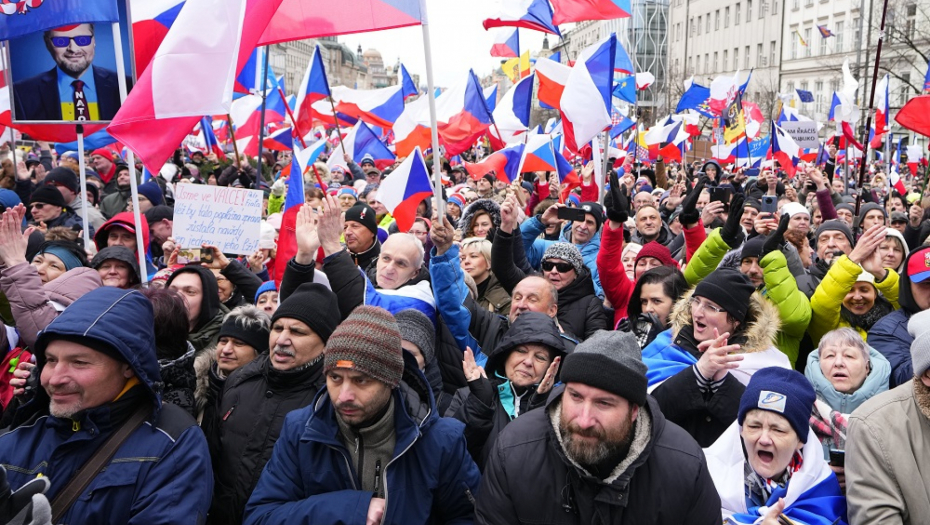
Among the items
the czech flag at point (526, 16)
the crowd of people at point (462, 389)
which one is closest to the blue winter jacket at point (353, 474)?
the crowd of people at point (462, 389)

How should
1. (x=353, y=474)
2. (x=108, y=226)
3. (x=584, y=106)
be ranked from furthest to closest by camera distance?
(x=584, y=106) → (x=108, y=226) → (x=353, y=474)

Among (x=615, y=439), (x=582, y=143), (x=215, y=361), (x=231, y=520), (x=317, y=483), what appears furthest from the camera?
(x=582, y=143)

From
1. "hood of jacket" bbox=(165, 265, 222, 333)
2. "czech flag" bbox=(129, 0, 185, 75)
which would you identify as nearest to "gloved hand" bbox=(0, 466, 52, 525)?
"hood of jacket" bbox=(165, 265, 222, 333)

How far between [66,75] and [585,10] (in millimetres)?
5016

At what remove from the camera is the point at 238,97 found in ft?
48.2

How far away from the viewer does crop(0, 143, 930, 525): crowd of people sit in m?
2.66

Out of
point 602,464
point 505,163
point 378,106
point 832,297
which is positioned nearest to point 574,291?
point 832,297

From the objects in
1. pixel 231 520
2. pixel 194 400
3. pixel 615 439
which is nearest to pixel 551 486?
pixel 615 439

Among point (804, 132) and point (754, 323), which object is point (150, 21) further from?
point (804, 132)

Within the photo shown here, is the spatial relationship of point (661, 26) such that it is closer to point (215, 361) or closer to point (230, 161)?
point (230, 161)

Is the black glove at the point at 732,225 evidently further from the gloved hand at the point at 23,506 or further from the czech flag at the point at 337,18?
the gloved hand at the point at 23,506

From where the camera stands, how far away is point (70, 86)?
5.96m

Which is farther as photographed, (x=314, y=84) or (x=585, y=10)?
(x=314, y=84)

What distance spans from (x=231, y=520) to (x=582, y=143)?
5.85m
